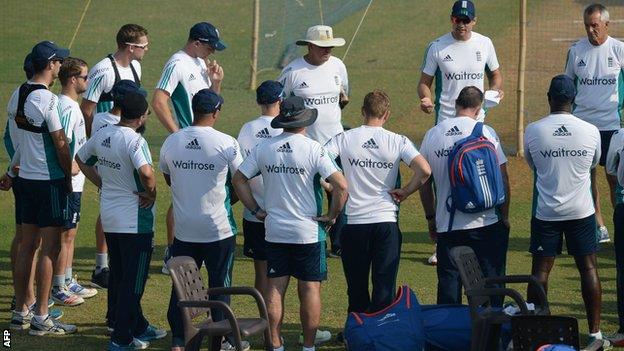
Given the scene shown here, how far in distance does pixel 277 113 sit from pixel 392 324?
81.6 inches

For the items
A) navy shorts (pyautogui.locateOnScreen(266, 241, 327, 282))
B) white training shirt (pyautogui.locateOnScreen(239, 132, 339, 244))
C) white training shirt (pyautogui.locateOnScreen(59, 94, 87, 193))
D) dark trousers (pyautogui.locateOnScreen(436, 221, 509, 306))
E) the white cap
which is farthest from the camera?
the white cap

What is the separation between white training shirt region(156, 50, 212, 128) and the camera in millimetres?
10836

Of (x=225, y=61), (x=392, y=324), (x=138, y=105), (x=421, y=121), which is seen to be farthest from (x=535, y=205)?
(x=225, y=61)

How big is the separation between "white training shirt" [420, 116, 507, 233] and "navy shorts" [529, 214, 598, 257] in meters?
0.44

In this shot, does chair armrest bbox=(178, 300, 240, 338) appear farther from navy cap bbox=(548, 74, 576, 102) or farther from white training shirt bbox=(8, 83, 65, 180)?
navy cap bbox=(548, 74, 576, 102)

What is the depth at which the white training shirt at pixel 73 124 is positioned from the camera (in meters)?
9.98

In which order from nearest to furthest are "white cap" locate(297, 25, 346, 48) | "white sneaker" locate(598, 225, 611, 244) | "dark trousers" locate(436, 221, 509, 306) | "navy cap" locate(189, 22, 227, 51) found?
"dark trousers" locate(436, 221, 509, 306) → "navy cap" locate(189, 22, 227, 51) → "white cap" locate(297, 25, 346, 48) → "white sneaker" locate(598, 225, 611, 244)

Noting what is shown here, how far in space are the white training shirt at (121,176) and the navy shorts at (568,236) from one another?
297 centimetres

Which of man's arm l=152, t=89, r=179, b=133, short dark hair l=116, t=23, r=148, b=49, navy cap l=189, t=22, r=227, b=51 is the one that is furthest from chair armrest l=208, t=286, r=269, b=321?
short dark hair l=116, t=23, r=148, b=49

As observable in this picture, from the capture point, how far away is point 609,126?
12164 mm

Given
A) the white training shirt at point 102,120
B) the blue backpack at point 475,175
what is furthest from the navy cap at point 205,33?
the blue backpack at point 475,175

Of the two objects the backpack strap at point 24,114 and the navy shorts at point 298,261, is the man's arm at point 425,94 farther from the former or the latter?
the backpack strap at point 24,114

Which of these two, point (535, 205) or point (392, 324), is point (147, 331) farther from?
point (535, 205)

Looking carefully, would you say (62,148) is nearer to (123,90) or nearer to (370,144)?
(123,90)
